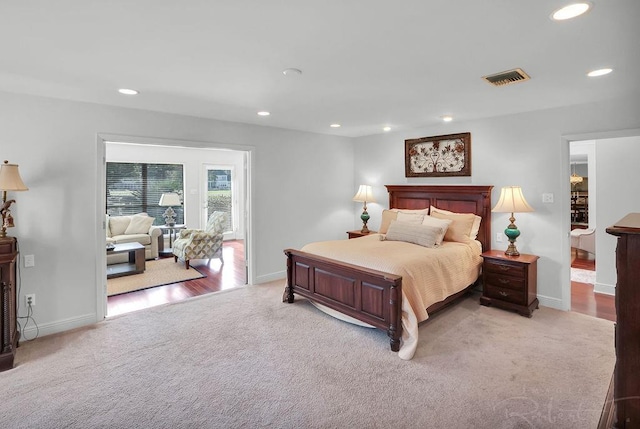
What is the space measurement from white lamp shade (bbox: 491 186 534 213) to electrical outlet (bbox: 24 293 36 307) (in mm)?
4840

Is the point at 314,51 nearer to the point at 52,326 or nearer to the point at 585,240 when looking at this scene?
the point at 52,326

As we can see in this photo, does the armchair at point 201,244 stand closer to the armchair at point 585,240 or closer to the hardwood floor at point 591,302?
the hardwood floor at point 591,302

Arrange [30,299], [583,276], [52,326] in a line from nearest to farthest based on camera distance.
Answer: [30,299]
[52,326]
[583,276]

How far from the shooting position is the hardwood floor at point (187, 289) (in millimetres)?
4078

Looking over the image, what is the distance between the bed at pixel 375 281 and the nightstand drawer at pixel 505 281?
188mm

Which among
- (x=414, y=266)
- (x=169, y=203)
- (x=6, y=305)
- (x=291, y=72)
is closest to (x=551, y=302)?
(x=414, y=266)

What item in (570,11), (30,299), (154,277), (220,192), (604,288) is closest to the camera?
(570,11)

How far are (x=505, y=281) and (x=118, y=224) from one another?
659 cm

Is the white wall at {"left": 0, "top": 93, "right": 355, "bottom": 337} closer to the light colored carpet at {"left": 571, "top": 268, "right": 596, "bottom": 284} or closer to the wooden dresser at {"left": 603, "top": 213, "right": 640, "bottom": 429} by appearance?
the wooden dresser at {"left": 603, "top": 213, "right": 640, "bottom": 429}

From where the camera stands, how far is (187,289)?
184 inches

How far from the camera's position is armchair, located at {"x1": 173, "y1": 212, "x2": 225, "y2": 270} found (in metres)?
5.72

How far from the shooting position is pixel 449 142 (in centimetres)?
469

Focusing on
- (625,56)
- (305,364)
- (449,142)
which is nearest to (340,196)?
(449,142)

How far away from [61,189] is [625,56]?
15.6 feet
